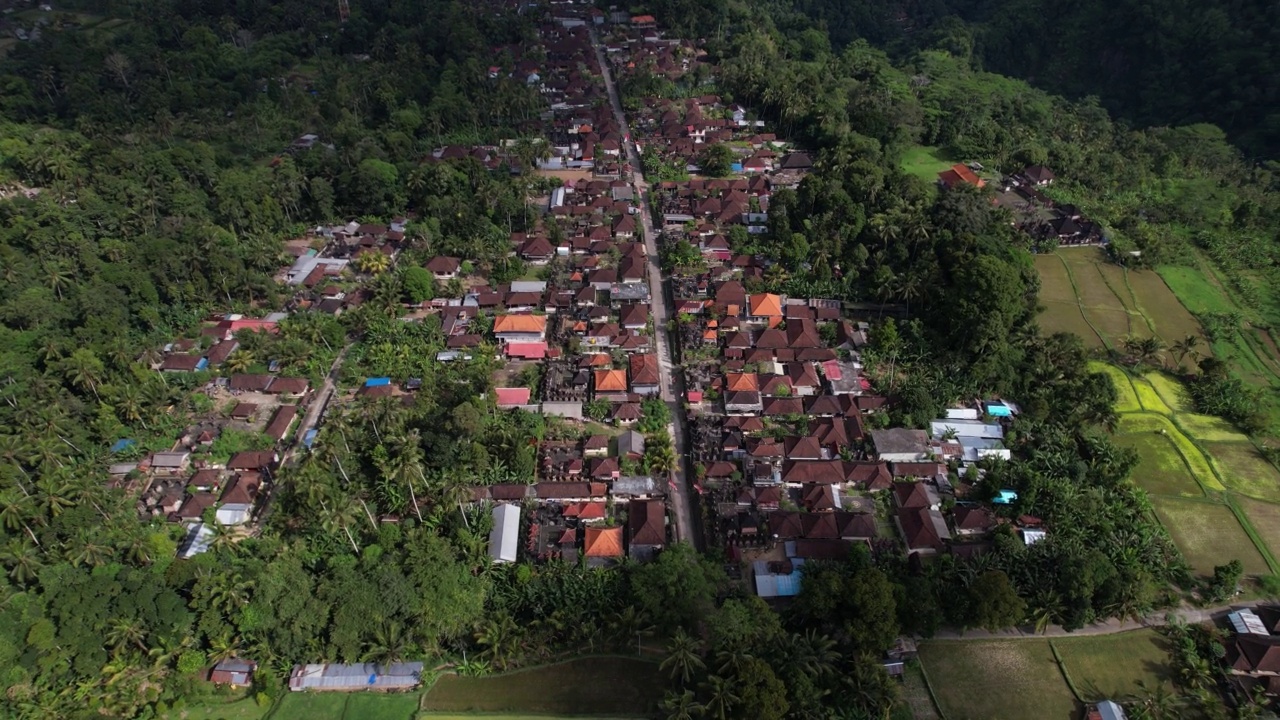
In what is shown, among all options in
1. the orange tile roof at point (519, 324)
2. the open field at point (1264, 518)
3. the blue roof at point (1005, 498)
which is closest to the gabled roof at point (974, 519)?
the blue roof at point (1005, 498)

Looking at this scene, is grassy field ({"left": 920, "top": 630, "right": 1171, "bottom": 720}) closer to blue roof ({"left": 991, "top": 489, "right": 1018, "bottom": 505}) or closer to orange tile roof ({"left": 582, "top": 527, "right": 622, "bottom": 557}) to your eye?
blue roof ({"left": 991, "top": 489, "right": 1018, "bottom": 505})

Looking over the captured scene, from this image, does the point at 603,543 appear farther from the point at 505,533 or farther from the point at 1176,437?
the point at 1176,437

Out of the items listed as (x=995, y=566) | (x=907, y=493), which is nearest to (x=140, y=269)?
(x=907, y=493)

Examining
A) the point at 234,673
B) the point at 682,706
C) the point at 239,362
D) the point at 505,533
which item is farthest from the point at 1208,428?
the point at 239,362

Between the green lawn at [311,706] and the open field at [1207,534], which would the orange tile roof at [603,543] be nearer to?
the green lawn at [311,706]

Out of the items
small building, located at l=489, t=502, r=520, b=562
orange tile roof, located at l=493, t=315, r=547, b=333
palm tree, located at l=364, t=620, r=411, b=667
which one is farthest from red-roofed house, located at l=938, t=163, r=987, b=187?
palm tree, located at l=364, t=620, r=411, b=667
